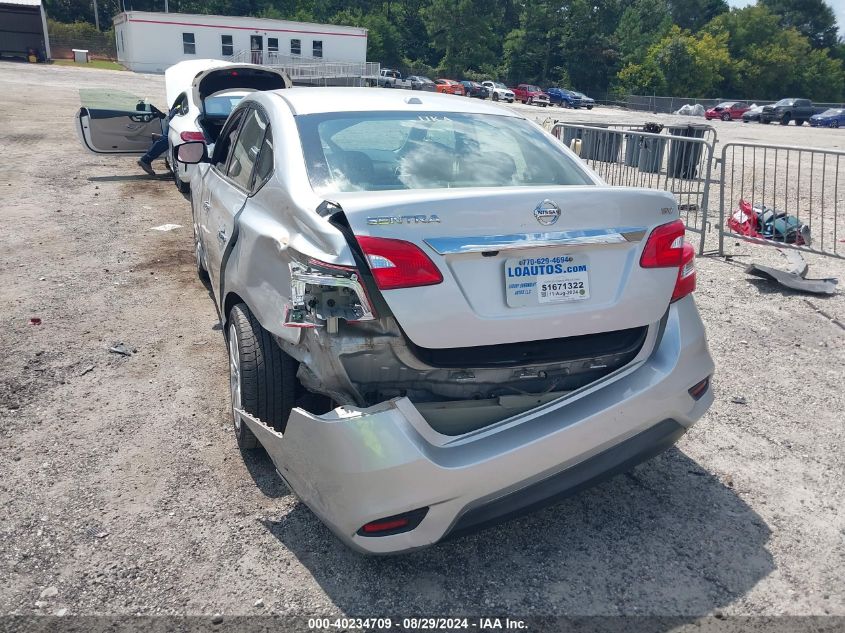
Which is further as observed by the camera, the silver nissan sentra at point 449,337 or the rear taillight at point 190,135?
the rear taillight at point 190,135

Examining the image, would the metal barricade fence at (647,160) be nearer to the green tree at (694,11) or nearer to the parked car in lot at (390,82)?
the parked car in lot at (390,82)

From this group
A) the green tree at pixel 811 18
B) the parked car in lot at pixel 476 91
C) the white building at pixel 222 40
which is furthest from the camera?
the green tree at pixel 811 18

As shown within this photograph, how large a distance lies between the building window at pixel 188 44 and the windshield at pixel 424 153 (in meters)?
56.0

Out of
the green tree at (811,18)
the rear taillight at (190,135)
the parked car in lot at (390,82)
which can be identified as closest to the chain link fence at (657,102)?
the parked car in lot at (390,82)

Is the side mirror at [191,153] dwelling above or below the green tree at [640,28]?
below

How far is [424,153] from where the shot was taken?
11.1 ft

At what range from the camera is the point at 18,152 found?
13.2 m

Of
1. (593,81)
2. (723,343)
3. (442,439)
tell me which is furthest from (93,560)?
(593,81)

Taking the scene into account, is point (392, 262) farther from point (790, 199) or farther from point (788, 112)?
point (788, 112)

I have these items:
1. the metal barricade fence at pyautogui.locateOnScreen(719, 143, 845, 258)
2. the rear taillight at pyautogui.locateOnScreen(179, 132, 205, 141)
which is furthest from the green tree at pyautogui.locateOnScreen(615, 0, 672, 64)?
the rear taillight at pyautogui.locateOnScreen(179, 132, 205, 141)

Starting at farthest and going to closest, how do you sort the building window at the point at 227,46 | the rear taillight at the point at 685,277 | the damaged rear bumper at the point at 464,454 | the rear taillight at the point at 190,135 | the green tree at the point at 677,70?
the green tree at the point at 677,70 < the building window at the point at 227,46 < the rear taillight at the point at 190,135 < the rear taillight at the point at 685,277 < the damaged rear bumper at the point at 464,454

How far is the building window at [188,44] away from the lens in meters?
52.8

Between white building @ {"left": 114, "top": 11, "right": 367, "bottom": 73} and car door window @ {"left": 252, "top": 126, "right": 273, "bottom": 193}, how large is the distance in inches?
2093

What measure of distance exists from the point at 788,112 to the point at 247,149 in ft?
171
